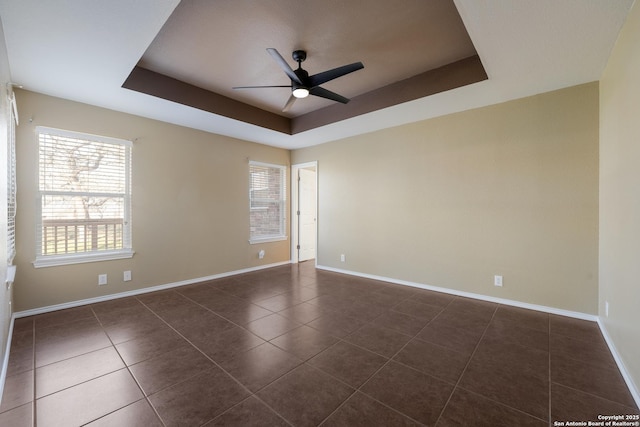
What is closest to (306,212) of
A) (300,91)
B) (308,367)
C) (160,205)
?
(160,205)

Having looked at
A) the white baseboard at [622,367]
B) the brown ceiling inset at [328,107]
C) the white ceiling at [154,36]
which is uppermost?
the brown ceiling inset at [328,107]

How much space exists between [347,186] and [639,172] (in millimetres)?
3557

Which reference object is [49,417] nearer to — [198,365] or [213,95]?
[198,365]

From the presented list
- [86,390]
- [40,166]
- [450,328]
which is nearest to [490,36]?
[450,328]

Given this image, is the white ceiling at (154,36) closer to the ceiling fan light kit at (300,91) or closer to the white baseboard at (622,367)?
the ceiling fan light kit at (300,91)

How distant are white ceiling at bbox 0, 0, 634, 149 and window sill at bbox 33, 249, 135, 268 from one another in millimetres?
1877

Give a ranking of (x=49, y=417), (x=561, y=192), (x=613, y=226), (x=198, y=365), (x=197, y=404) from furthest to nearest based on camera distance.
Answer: (x=561, y=192) → (x=613, y=226) → (x=198, y=365) → (x=197, y=404) → (x=49, y=417)

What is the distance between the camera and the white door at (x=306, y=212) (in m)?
5.92

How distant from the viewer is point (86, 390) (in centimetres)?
175

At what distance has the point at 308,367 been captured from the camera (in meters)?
2.00

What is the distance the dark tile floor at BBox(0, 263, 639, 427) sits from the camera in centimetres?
156

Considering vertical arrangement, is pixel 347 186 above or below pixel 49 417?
above

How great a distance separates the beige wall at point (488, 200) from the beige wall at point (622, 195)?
21 centimetres

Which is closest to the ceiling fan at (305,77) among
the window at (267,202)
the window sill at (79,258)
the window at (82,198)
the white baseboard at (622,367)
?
the window at (82,198)
